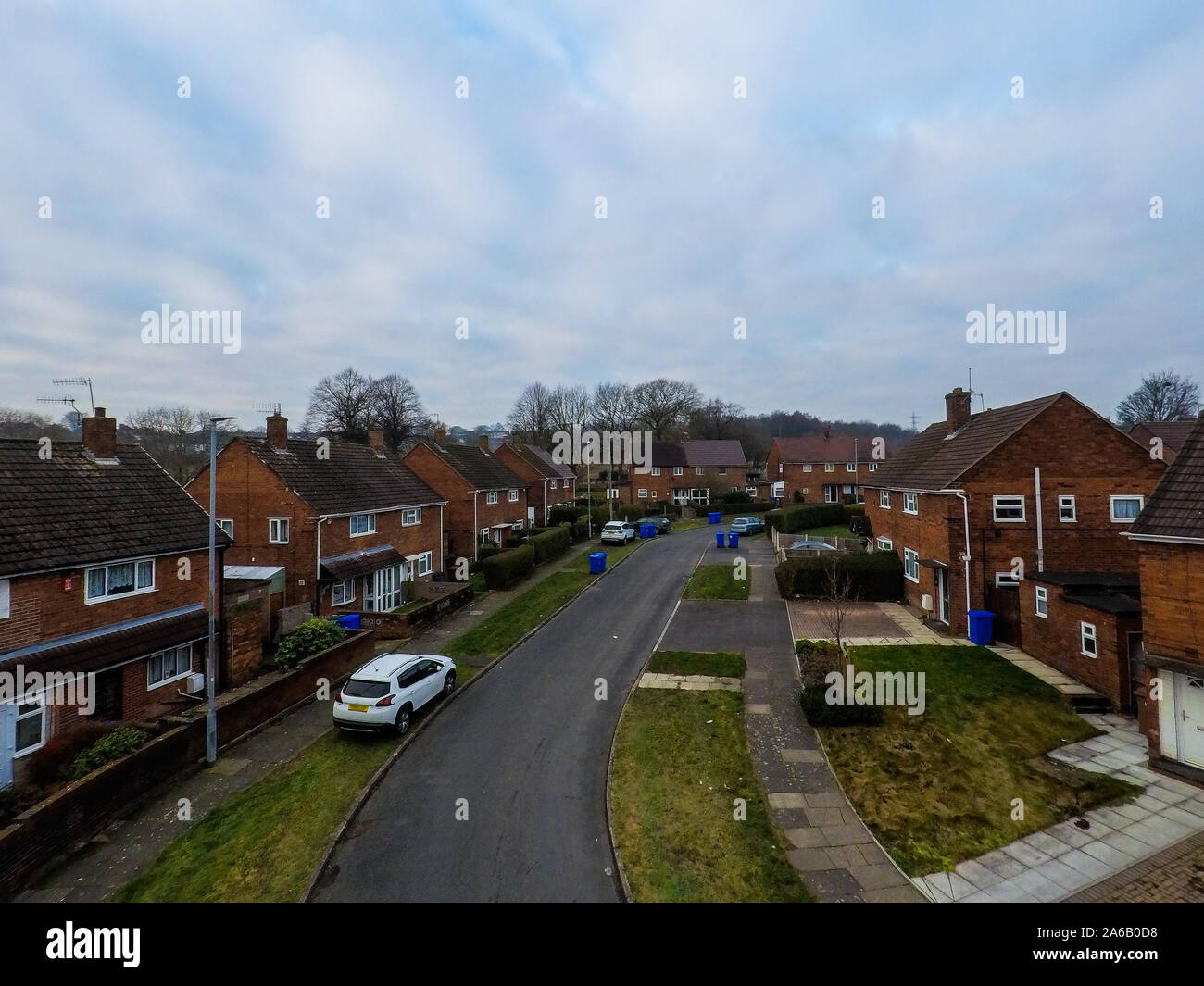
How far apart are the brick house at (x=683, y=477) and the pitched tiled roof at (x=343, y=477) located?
3358 centimetres

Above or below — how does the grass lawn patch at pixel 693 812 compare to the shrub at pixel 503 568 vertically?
below

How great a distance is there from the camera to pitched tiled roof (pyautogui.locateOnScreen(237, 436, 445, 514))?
22250mm

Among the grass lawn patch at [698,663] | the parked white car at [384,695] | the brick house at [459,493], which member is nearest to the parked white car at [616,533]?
the brick house at [459,493]

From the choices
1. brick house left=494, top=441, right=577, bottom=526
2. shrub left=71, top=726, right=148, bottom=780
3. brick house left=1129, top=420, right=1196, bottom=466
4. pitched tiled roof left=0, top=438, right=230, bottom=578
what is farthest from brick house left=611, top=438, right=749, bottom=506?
shrub left=71, top=726, right=148, bottom=780

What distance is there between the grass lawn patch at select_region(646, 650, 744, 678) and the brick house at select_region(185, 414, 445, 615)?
12290 mm

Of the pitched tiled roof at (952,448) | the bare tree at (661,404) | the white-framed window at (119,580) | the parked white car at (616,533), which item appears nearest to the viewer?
the white-framed window at (119,580)

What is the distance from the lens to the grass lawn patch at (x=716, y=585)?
2498cm

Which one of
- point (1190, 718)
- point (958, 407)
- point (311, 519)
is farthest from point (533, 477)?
point (1190, 718)

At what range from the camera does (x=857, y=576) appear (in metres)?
23.6

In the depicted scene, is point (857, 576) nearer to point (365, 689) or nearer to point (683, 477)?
point (365, 689)

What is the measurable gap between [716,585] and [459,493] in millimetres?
16061

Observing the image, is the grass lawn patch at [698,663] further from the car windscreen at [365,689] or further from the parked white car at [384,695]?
the car windscreen at [365,689]
